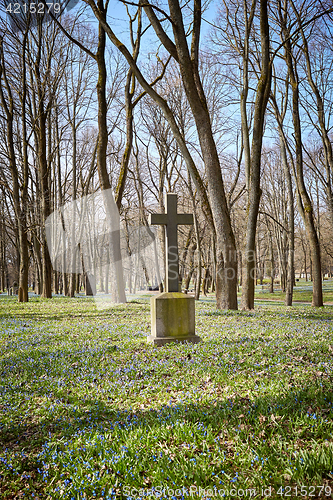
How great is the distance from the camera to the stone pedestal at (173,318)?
649cm

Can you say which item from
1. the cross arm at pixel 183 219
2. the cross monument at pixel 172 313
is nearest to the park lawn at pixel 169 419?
the cross monument at pixel 172 313

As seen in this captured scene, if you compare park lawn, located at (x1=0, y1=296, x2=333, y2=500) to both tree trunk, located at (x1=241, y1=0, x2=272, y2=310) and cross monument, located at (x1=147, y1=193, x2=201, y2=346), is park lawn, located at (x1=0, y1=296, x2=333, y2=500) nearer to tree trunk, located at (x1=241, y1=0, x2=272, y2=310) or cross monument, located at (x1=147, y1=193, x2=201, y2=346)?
cross monument, located at (x1=147, y1=193, x2=201, y2=346)

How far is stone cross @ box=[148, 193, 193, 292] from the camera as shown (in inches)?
270

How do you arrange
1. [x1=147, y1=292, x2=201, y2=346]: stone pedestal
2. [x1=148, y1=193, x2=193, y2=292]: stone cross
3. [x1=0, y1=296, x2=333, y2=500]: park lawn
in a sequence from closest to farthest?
[x1=0, y1=296, x2=333, y2=500]: park lawn < [x1=147, y1=292, x2=201, y2=346]: stone pedestal < [x1=148, y1=193, x2=193, y2=292]: stone cross

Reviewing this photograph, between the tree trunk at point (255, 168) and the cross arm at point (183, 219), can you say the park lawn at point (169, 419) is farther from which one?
the tree trunk at point (255, 168)

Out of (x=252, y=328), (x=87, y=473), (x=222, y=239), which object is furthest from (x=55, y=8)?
(x=87, y=473)

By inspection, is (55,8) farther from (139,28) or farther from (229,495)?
(229,495)

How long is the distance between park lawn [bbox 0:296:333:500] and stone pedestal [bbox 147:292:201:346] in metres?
0.36

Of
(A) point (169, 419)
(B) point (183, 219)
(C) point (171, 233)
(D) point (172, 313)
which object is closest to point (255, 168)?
(B) point (183, 219)

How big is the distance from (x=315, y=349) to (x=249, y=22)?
12.4m

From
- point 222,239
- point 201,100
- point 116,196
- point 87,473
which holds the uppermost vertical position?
point 201,100

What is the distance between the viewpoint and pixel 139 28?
51.0 ft

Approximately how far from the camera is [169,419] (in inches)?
128

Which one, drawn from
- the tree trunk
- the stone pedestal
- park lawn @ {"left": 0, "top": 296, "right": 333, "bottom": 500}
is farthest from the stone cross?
the tree trunk
